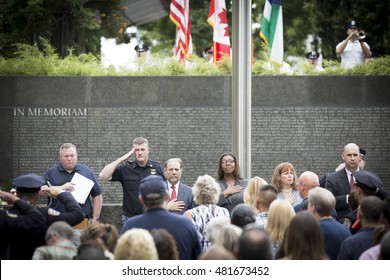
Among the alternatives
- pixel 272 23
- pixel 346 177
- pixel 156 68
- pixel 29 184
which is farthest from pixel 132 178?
pixel 156 68

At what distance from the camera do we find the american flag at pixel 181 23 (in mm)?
18761

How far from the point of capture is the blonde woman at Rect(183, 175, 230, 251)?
9.84 metres

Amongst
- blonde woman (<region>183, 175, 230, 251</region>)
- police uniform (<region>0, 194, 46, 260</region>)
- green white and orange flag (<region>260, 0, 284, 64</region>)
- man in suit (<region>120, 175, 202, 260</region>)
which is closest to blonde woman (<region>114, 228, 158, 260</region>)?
man in suit (<region>120, 175, 202, 260</region>)

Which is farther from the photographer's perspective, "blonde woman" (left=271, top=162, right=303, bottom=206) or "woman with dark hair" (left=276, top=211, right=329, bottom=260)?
"blonde woman" (left=271, top=162, right=303, bottom=206)

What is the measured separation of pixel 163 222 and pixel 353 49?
1111 centimetres

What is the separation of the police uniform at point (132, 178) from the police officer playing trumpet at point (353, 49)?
6.72m

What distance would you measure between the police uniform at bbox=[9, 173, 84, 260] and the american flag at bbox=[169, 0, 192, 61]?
30.6 ft

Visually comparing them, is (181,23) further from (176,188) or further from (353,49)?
(176,188)

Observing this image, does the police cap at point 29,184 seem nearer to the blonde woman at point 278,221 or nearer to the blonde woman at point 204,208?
the blonde woman at point 204,208

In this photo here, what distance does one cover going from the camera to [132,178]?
42.6 feet

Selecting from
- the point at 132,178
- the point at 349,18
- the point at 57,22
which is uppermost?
the point at 349,18

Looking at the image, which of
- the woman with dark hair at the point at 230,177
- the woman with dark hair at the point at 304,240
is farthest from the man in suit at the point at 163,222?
the woman with dark hair at the point at 230,177

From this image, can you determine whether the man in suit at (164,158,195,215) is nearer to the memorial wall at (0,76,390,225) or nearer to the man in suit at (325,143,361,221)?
the man in suit at (325,143,361,221)

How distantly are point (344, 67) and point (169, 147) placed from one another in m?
3.48
